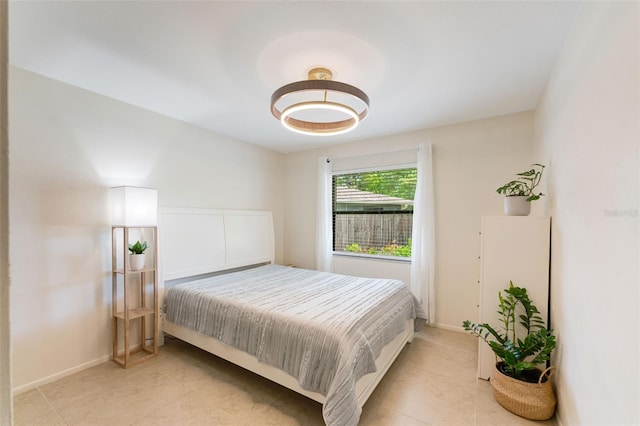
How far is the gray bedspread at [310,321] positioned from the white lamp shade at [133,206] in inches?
31.0

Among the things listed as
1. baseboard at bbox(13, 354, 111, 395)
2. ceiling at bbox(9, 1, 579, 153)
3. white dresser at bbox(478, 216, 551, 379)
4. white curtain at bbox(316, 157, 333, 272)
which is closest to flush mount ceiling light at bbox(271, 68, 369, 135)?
ceiling at bbox(9, 1, 579, 153)

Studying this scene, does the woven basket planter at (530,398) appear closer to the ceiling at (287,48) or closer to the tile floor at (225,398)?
the tile floor at (225,398)

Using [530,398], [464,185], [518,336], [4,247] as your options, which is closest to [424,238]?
[464,185]

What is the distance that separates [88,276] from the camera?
2.52 metres

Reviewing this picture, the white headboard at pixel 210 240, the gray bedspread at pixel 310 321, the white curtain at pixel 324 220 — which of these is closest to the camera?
the gray bedspread at pixel 310 321

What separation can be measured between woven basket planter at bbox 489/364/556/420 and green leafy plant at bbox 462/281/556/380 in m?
0.10

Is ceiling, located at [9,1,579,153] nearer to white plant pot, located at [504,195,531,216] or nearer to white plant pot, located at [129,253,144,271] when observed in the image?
white plant pot, located at [504,195,531,216]

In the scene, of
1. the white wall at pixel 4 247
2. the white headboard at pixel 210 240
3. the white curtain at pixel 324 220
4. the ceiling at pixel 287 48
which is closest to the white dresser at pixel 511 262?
the ceiling at pixel 287 48

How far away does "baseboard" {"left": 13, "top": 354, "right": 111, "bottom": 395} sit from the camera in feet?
7.07

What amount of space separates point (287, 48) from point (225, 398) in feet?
8.53

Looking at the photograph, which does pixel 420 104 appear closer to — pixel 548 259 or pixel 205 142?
pixel 548 259

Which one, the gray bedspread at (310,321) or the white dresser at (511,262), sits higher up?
the white dresser at (511,262)

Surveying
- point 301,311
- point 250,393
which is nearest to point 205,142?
point 301,311

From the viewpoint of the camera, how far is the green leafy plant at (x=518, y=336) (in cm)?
191
